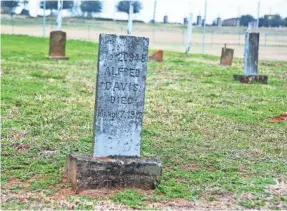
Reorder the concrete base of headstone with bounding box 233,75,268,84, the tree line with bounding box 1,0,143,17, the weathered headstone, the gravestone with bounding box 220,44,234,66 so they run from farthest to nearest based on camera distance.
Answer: the tree line with bounding box 1,0,143,17
the gravestone with bounding box 220,44,234,66
the weathered headstone
the concrete base of headstone with bounding box 233,75,268,84

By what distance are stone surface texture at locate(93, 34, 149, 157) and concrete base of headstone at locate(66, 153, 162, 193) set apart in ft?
0.49

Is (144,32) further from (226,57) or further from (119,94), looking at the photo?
(119,94)

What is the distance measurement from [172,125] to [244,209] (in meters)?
3.53

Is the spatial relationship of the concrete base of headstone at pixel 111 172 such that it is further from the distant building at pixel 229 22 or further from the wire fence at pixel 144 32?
the distant building at pixel 229 22

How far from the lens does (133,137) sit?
5199 millimetres

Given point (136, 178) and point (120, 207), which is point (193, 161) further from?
point (120, 207)

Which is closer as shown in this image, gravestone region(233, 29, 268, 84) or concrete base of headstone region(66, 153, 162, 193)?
concrete base of headstone region(66, 153, 162, 193)

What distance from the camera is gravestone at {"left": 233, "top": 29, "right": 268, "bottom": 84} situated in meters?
14.6

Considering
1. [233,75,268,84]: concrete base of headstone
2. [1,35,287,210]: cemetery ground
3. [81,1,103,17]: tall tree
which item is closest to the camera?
[1,35,287,210]: cemetery ground

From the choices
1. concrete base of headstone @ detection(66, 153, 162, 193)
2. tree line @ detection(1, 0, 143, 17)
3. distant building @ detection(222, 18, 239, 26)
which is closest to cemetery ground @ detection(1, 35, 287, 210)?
concrete base of headstone @ detection(66, 153, 162, 193)

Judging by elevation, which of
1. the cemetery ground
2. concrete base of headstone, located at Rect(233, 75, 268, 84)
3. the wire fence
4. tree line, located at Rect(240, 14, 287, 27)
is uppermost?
tree line, located at Rect(240, 14, 287, 27)

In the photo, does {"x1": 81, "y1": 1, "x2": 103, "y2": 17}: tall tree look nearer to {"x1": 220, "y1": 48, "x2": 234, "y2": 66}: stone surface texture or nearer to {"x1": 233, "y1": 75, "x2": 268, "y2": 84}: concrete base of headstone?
{"x1": 220, "y1": 48, "x2": 234, "y2": 66}: stone surface texture

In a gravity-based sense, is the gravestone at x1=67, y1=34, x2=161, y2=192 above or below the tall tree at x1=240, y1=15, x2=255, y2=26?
below

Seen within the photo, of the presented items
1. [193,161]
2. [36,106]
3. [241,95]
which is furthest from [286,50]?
[193,161]
